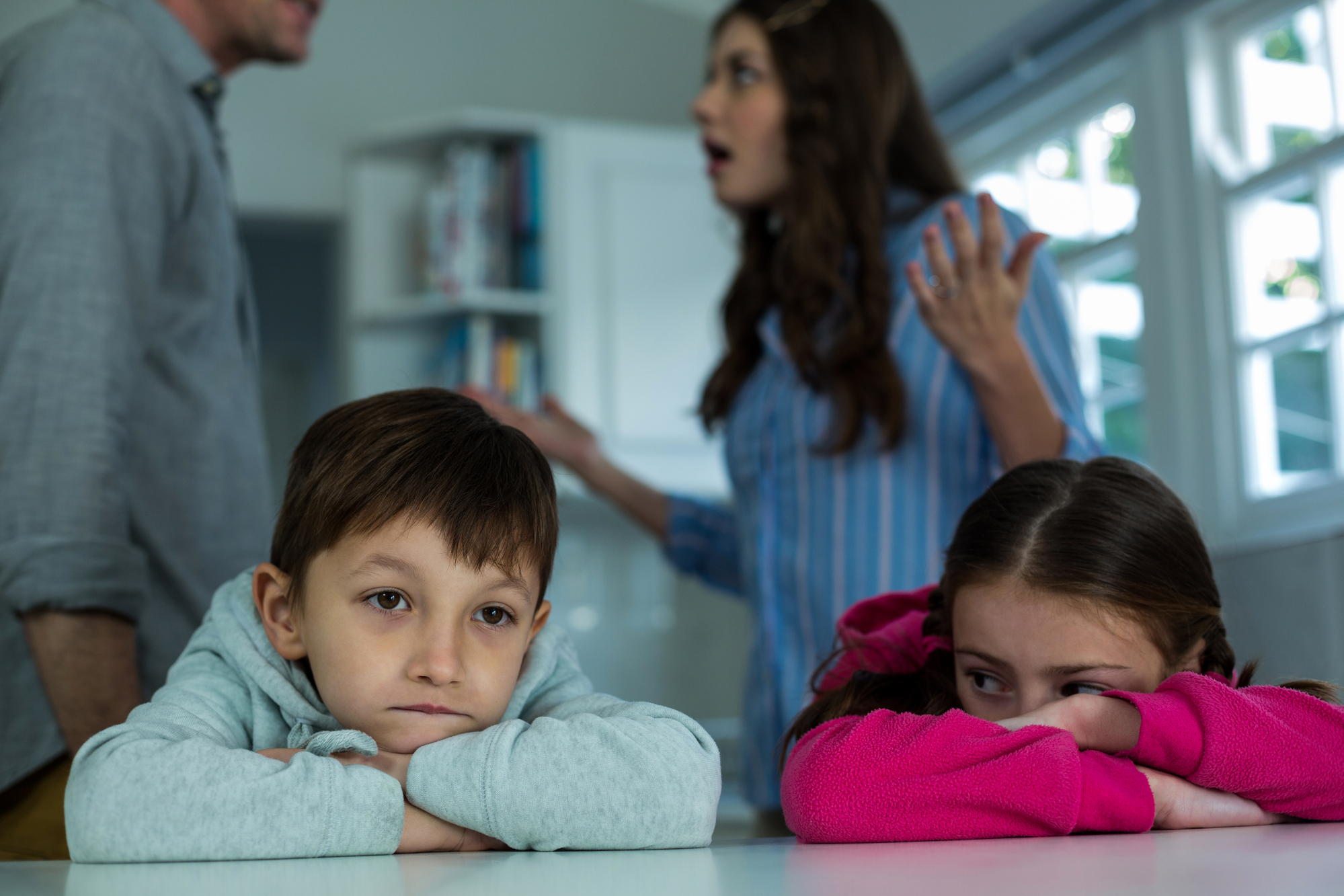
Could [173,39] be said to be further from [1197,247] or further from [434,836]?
[1197,247]

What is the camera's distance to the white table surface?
0.54 metres

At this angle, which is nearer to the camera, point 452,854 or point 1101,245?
point 452,854

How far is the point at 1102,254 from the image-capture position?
2.82 meters

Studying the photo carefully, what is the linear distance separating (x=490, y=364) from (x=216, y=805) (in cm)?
266

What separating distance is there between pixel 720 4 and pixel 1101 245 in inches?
65.3

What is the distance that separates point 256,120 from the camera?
3.51 m

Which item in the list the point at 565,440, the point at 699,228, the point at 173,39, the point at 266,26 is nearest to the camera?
the point at 173,39

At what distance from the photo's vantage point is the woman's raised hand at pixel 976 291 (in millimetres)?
1280

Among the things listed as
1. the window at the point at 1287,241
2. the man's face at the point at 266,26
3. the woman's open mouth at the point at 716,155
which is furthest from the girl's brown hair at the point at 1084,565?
the window at the point at 1287,241

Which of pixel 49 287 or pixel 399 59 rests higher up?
pixel 399 59

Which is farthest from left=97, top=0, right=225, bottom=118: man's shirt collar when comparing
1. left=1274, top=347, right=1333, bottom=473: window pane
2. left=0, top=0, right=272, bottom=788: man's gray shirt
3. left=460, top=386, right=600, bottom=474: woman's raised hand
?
left=1274, top=347, right=1333, bottom=473: window pane

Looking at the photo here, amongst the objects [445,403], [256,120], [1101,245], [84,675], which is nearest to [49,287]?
[84,675]

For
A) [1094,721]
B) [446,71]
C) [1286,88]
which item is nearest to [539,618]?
[1094,721]

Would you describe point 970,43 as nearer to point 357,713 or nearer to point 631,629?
point 631,629
